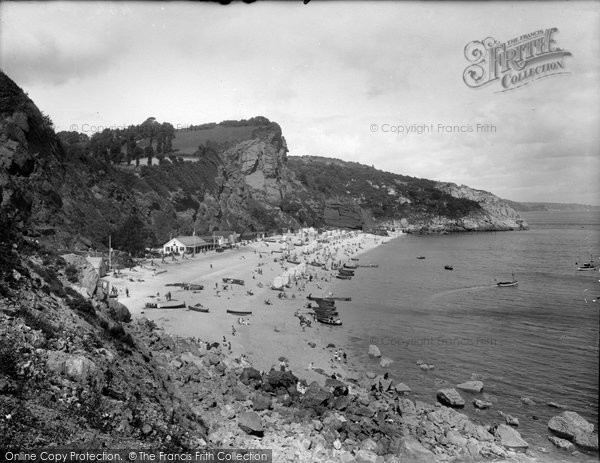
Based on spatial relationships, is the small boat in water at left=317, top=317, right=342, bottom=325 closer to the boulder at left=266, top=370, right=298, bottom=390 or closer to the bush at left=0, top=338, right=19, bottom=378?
the boulder at left=266, top=370, right=298, bottom=390

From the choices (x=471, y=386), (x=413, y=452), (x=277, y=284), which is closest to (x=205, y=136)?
(x=277, y=284)

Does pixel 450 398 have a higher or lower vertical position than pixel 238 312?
lower

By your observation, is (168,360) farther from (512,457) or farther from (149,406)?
(512,457)

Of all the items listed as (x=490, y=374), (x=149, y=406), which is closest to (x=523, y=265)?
(x=490, y=374)

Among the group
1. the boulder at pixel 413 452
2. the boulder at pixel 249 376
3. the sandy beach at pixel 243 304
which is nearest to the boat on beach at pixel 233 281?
the sandy beach at pixel 243 304

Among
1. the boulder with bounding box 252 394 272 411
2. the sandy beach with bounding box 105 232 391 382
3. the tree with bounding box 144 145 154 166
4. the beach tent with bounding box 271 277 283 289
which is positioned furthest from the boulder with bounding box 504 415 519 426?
the tree with bounding box 144 145 154 166

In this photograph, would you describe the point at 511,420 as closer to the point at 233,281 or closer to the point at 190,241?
the point at 233,281
